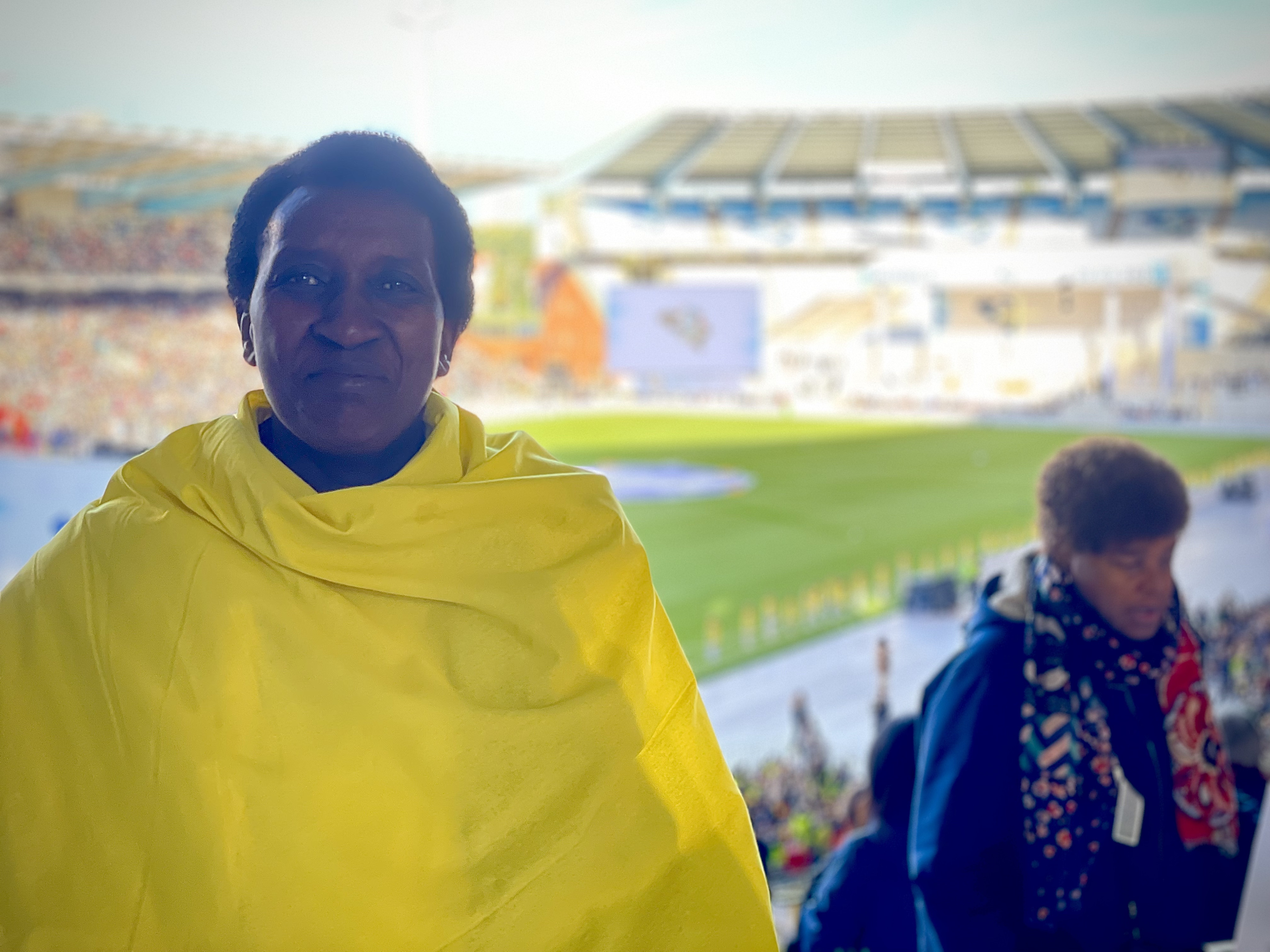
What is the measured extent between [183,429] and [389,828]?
→ 39 cm

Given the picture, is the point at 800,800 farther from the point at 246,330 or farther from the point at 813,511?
→ the point at 813,511

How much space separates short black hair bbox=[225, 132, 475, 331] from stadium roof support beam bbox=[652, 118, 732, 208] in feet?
76.7

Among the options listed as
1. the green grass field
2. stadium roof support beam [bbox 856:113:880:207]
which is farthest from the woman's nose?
stadium roof support beam [bbox 856:113:880:207]

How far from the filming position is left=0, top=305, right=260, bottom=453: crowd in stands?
53.6ft

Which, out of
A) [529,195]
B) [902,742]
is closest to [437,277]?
[902,742]

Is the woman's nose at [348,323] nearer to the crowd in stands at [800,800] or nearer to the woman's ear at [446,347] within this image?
the woman's ear at [446,347]

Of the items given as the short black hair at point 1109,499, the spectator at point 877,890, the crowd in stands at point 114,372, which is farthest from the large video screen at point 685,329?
the short black hair at point 1109,499

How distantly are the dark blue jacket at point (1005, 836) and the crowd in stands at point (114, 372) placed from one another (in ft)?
51.8

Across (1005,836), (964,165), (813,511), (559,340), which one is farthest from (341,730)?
(559,340)

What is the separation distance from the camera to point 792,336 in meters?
27.0

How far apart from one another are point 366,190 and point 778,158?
25542mm

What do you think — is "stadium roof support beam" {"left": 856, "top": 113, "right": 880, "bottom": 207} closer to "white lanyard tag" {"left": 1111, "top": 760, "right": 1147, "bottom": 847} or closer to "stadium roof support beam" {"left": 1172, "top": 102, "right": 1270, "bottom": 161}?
"stadium roof support beam" {"left": 1172, "top": 102, "right": 1270, "bottom": 161}

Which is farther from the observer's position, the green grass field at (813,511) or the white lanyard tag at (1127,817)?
the green grass field at (813,511)

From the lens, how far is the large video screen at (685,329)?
2667cm
